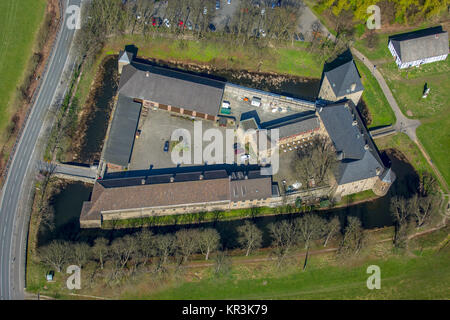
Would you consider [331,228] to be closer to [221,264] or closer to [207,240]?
[221,264]

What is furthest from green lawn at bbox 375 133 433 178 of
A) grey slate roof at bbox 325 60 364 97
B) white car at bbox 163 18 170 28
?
white car at bbox 163 18 170 28

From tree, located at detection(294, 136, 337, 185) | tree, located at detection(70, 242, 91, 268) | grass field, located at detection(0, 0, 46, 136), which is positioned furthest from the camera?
grass field, located at detection(0, 0, 46, 136)

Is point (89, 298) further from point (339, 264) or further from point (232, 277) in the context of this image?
point (339, 264)

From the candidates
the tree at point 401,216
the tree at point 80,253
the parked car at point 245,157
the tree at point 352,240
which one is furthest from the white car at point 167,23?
the tree at point 401,216

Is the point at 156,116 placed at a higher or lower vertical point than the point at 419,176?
higher

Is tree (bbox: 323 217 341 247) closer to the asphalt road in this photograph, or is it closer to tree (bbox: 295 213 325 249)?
tree (bbox: 295 213 325 249)

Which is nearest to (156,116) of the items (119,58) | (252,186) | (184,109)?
(184,109)

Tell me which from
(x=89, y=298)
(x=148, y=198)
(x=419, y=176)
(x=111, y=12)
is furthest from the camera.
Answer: (x=111, y=12)

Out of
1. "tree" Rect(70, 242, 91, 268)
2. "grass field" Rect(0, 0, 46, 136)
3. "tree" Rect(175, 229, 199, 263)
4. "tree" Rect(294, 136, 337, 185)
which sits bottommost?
"tree" Rect(70, 242, 91, 268)
